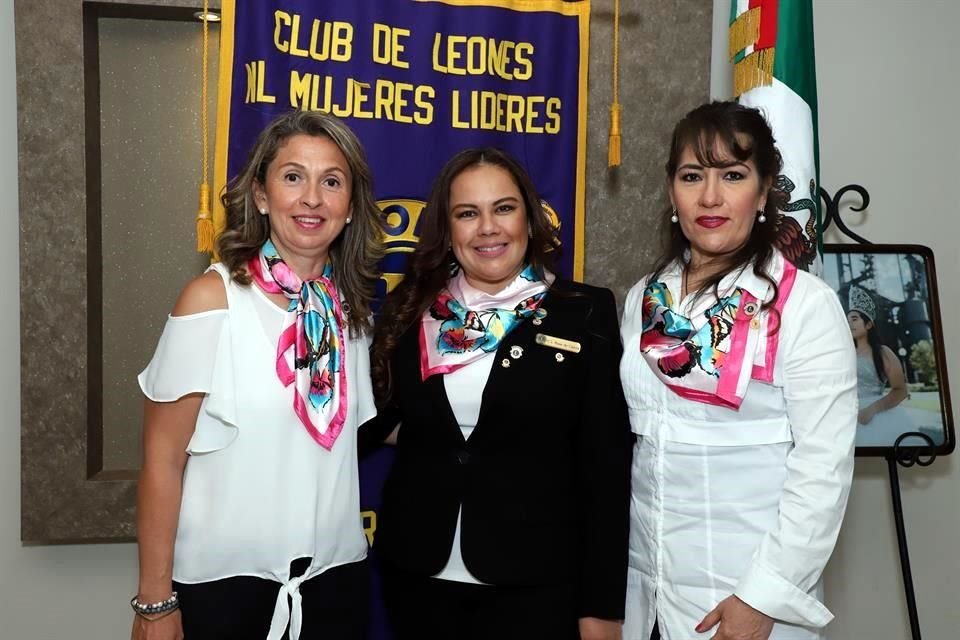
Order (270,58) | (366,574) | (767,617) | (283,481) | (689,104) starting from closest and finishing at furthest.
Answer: (767,617) < (283,481) < (366,574) < (270,58) < (689,104)

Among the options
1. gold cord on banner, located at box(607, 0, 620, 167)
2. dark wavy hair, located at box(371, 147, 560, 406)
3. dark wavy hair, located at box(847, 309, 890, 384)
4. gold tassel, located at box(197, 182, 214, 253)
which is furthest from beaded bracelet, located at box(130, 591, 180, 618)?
dark wavy hair, located at box(847, 309, 890, 384)

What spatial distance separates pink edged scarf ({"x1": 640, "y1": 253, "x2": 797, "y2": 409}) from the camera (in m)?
1.62

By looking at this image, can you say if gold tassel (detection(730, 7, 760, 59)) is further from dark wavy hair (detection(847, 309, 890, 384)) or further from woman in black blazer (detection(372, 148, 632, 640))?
dark wavy hair (detection(847, 309, 890, 384))

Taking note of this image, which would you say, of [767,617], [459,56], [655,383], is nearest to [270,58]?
[459,56]

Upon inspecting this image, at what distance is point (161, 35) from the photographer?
8.93ft

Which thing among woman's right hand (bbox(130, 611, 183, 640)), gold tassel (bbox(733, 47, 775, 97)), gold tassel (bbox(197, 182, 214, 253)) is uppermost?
gold tassel (bbox(733, 47, 775, 97))

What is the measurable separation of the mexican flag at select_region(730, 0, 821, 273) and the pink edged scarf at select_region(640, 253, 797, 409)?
1.71ft

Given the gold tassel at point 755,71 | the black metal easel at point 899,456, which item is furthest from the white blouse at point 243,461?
the black metal easel at point 899,456

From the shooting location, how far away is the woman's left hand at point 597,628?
68.6 inches

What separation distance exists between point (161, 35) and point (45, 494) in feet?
5.23

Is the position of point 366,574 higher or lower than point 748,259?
lower

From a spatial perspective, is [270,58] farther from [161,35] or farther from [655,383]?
[655,383]

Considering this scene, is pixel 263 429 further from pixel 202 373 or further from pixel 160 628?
pixel 160 628

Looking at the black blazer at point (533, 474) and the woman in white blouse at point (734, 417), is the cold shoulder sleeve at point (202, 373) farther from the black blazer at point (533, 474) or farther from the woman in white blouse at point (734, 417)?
the woman in white blouse at point (734, 417)
